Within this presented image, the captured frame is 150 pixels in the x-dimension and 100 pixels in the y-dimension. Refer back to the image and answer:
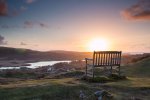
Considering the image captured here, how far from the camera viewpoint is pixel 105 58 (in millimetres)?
26891

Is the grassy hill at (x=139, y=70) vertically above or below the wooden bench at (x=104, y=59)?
below

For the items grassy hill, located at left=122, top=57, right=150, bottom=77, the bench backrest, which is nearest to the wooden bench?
the bench backrest

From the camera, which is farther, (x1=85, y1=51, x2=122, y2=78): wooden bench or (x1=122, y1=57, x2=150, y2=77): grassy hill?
(x1=122, y1=57, x2=150, y2=77): grassy hill

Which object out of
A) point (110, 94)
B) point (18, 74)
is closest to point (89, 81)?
point (110, 94)

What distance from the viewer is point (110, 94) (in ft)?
64.8

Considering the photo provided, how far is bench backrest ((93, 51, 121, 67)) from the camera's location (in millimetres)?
26156

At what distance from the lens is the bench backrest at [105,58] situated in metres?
26.2

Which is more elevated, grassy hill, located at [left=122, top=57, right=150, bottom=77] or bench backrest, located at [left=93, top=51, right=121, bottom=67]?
bench backrest, located at [left=93, top=51, right=121, bottom=67]

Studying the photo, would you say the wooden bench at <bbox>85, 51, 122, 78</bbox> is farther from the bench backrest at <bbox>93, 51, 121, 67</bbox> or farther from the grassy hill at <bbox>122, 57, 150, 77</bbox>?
the grassy hill at <bbox>122, 57, 150, 77</bbox>

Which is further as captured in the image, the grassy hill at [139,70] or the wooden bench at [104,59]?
the grassy hill at [139,70]

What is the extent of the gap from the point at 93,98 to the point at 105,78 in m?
8.09

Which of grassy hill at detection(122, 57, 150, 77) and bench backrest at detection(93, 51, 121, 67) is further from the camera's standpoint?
grassy hill at detection(122, 57, 150, 77)

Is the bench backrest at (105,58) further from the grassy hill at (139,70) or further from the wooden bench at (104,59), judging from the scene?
the grassy hill at (139,70)

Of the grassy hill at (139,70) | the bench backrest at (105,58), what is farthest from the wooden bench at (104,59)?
the grassy hill at (139,70)
